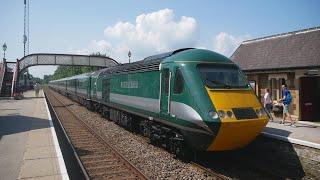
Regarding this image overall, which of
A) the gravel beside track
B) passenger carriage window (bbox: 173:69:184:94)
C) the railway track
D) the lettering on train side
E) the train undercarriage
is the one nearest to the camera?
the gravel beside track

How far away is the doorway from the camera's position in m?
15.9

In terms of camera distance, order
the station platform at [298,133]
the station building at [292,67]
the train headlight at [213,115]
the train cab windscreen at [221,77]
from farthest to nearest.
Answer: the station building at [292,67] → the station platform at [298,133] → the train cab windscreen at [221,77] → the train headlight at [213,115]

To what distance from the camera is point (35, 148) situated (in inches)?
496

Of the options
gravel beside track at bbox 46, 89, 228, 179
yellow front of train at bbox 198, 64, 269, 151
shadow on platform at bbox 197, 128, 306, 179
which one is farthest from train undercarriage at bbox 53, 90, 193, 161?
yellow front of train at bbox 198, 64, 269, 151

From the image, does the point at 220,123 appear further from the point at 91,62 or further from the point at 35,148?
the point at 91,62

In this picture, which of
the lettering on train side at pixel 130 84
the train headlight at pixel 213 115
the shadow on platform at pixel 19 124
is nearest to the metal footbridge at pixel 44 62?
the shadow on platform at pixel 19 124

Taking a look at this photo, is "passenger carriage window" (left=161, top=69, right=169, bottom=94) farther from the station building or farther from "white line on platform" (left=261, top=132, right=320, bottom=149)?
the station building

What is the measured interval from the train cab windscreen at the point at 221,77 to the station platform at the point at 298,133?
2.25 meters

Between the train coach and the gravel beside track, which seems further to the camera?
the gravel beside track

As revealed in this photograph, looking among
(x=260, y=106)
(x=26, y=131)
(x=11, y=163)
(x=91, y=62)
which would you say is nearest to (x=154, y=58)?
(x=260, y=106)

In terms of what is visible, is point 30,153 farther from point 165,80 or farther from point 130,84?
point 130,84

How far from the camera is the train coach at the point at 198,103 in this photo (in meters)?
9.62

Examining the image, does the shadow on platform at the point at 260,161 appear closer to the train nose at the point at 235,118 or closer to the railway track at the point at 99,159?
the train nose at the point at 235,118

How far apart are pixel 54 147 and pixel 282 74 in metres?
10.7
